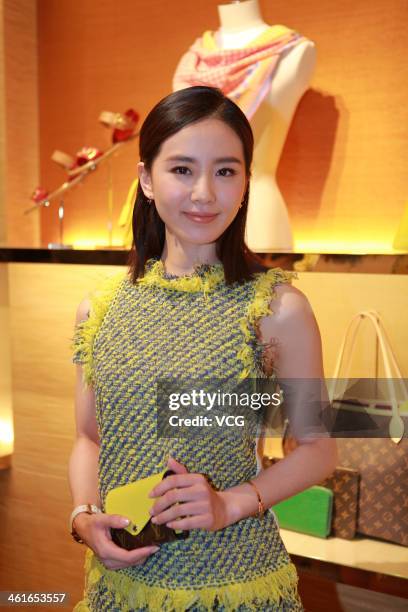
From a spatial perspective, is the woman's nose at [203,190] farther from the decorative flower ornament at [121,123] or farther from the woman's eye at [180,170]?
the decorative flower ornament at [121,123]

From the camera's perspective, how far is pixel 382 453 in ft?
4.16

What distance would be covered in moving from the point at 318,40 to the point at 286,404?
1.24 meters

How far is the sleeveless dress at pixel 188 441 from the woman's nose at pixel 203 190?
114mm

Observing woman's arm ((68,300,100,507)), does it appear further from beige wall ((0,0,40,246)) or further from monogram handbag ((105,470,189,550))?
beige wall ((0,0,40,246))

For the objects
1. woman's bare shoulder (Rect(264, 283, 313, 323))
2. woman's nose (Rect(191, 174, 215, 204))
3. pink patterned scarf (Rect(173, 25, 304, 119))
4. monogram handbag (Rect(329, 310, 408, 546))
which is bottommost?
monogram handbag (Rect(329, 310, 408, 546))

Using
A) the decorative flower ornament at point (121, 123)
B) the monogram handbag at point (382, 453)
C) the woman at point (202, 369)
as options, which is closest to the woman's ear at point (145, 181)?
the woman at point (202, 369)

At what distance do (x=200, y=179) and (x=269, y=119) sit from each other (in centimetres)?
74

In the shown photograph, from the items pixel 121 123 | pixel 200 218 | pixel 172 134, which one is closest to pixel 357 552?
pixel 200 218

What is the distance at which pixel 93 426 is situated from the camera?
3.48ft

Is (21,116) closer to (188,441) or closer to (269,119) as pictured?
(269,119)

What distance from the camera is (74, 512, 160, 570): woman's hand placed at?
0.86 meters

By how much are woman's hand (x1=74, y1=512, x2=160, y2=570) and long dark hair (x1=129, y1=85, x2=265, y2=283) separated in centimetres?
35

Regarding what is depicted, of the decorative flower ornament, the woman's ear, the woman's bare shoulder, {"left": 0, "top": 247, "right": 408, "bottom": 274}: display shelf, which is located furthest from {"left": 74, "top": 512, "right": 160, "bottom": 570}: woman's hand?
the decorative flower ornament

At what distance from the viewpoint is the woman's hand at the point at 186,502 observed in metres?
0.82
